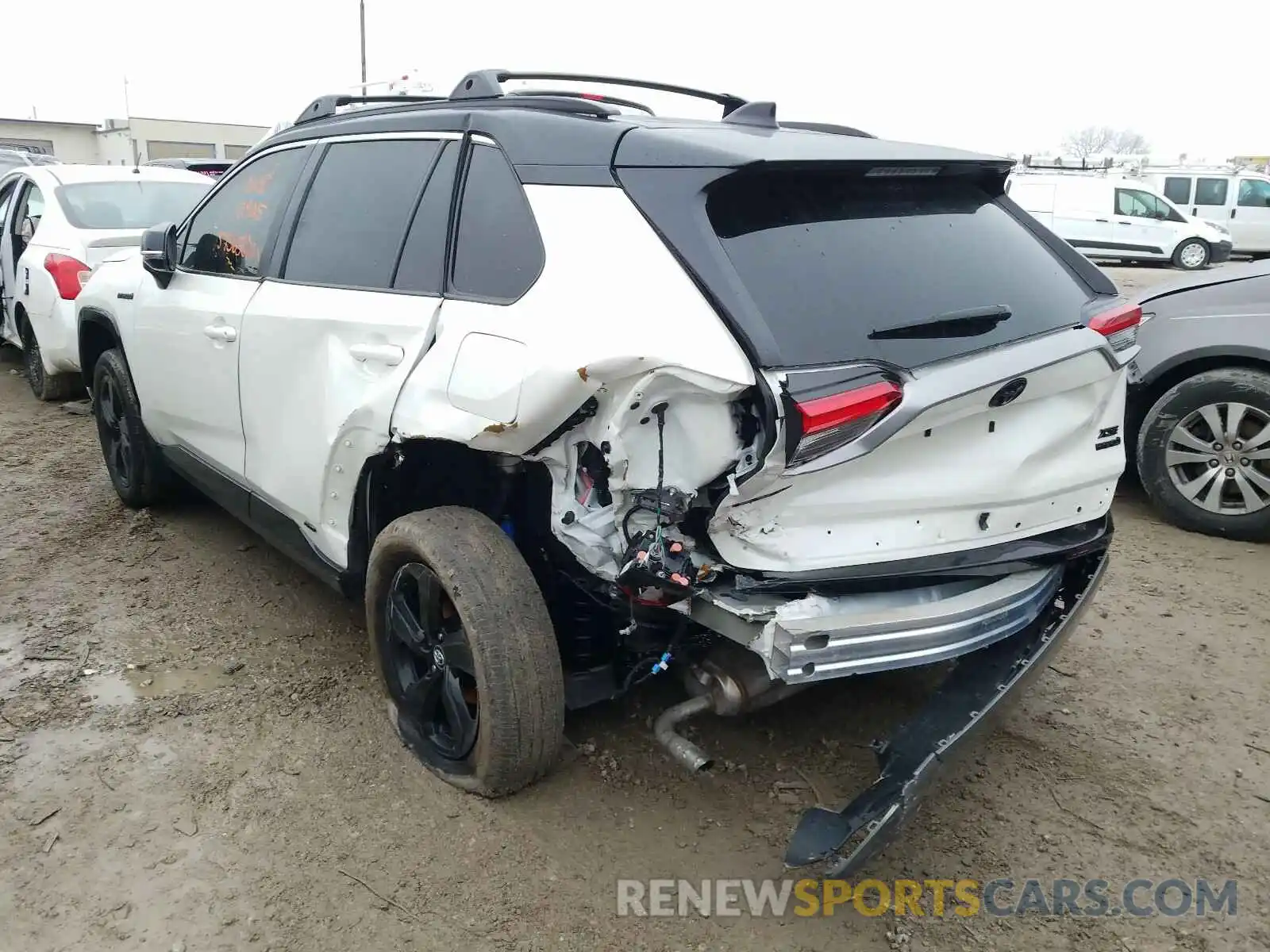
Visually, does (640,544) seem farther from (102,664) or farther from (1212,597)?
(1212,597)

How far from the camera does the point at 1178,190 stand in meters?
22.6

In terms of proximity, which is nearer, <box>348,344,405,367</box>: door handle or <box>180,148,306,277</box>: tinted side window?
<box>348,344,405,367</box>: door handle

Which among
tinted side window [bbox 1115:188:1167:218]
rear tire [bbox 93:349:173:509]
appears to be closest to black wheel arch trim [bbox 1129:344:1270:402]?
rear tire [bbox 93:349:173:509]

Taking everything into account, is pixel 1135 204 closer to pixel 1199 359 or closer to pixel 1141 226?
pixel 1141 226

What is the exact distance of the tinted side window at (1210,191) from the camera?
870 inches

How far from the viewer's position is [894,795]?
214 centimetres

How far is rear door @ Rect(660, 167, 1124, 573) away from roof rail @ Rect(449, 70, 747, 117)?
3.40 ft

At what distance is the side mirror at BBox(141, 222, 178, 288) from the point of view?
398 centimetres

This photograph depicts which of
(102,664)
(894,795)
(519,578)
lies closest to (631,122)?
(519,578)

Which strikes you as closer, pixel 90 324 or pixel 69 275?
pixel 90 324

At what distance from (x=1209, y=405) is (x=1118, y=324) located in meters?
2.42

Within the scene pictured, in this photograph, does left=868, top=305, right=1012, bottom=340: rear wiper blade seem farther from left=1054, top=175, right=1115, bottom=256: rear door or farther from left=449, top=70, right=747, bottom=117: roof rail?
left=1054, top=175, right=1115, bottom=256: rear door

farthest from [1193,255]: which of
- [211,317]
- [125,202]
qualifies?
[211,317]

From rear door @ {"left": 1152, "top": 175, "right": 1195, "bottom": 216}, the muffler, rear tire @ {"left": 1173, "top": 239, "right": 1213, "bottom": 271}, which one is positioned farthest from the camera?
rear door @ {"left": 1152, "top": 175, "right": 1195, "bottom": 216}
